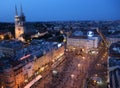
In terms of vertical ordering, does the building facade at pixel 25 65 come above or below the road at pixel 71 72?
above

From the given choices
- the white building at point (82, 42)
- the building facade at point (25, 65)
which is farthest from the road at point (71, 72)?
the white building at point (82, 42)

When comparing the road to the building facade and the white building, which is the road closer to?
the building facade

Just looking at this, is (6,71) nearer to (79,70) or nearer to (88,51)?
(79,70)

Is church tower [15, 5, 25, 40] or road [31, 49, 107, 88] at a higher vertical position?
church tower [15, 5, 25, 40]

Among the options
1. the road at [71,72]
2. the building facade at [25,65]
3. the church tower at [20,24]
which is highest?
the church tower at [20,24]

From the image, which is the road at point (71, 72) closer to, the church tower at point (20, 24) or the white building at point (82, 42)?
the white building at point (82, 42)

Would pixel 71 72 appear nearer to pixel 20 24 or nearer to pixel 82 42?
pixel 82 42

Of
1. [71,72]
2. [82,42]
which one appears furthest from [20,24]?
[71,72]

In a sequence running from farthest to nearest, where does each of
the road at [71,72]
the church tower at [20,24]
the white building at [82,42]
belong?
the church tower at [20,24] < the white building at [82,42] < the road at [71,72]

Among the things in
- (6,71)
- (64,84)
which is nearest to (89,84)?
(64,84)

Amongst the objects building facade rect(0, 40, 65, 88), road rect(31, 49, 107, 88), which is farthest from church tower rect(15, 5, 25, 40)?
road rect(31, 49, 107, 88)

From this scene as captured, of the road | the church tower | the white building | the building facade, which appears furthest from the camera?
the church tower
